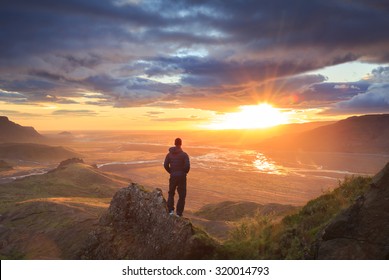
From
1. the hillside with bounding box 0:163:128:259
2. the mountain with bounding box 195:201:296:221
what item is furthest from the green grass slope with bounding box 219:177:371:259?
the mountain with bounding box 195:201:296:221

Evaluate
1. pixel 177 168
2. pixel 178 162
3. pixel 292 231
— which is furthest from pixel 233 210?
pixel 292 231

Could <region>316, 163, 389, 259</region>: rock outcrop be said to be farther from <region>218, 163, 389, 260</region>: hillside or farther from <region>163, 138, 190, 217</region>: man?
<region>163, 138, 190, 217</region>: man

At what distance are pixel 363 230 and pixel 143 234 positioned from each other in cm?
733

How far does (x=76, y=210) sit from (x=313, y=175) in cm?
7068

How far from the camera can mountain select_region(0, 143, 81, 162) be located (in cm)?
14180

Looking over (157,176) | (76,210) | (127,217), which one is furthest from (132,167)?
(127,217)

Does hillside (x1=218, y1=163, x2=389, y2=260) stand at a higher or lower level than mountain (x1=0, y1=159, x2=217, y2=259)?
higher

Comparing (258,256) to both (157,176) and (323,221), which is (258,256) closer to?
(323,221)

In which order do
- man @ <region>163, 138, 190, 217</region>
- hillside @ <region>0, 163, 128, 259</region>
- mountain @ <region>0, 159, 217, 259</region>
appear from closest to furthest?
mountain @ <region>0, 159, 217, 259</region> < man @ <region>163, 138, 190, 217</region> < hillside @ <region>0, 163, 128, 259</region>

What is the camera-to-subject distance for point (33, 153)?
476ft

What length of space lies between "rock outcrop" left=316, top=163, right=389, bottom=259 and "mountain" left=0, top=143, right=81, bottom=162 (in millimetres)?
143920

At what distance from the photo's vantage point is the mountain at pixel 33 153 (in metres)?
142

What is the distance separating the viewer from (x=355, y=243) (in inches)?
334

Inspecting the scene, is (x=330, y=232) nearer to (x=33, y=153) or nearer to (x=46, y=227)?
(x=46, y=227)
